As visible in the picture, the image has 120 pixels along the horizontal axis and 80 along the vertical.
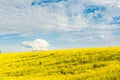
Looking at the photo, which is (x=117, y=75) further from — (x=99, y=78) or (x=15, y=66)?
(x=15, y=66)

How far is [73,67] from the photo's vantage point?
77.3 ft

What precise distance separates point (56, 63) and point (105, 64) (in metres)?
6.39

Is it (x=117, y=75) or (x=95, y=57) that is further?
(x=95, y=57)

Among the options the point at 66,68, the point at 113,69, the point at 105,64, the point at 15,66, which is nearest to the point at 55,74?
the point at 66,68

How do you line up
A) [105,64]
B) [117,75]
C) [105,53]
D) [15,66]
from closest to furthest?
[117,75]
[105,64]
[105,53]
[15,66]

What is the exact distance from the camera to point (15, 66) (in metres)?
30.2

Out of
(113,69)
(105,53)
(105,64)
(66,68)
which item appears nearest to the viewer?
(113,69)

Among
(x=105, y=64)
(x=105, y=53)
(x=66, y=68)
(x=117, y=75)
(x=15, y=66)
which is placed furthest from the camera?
(x=15, y=66)

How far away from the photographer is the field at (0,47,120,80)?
19.4m

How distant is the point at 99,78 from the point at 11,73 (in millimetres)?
11170

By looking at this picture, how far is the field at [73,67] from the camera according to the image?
19.4 m

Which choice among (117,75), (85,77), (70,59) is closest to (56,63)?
(70,59)

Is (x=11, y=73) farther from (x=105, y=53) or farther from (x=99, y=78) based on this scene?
(x=99, y=78)

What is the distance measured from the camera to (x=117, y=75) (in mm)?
17516
